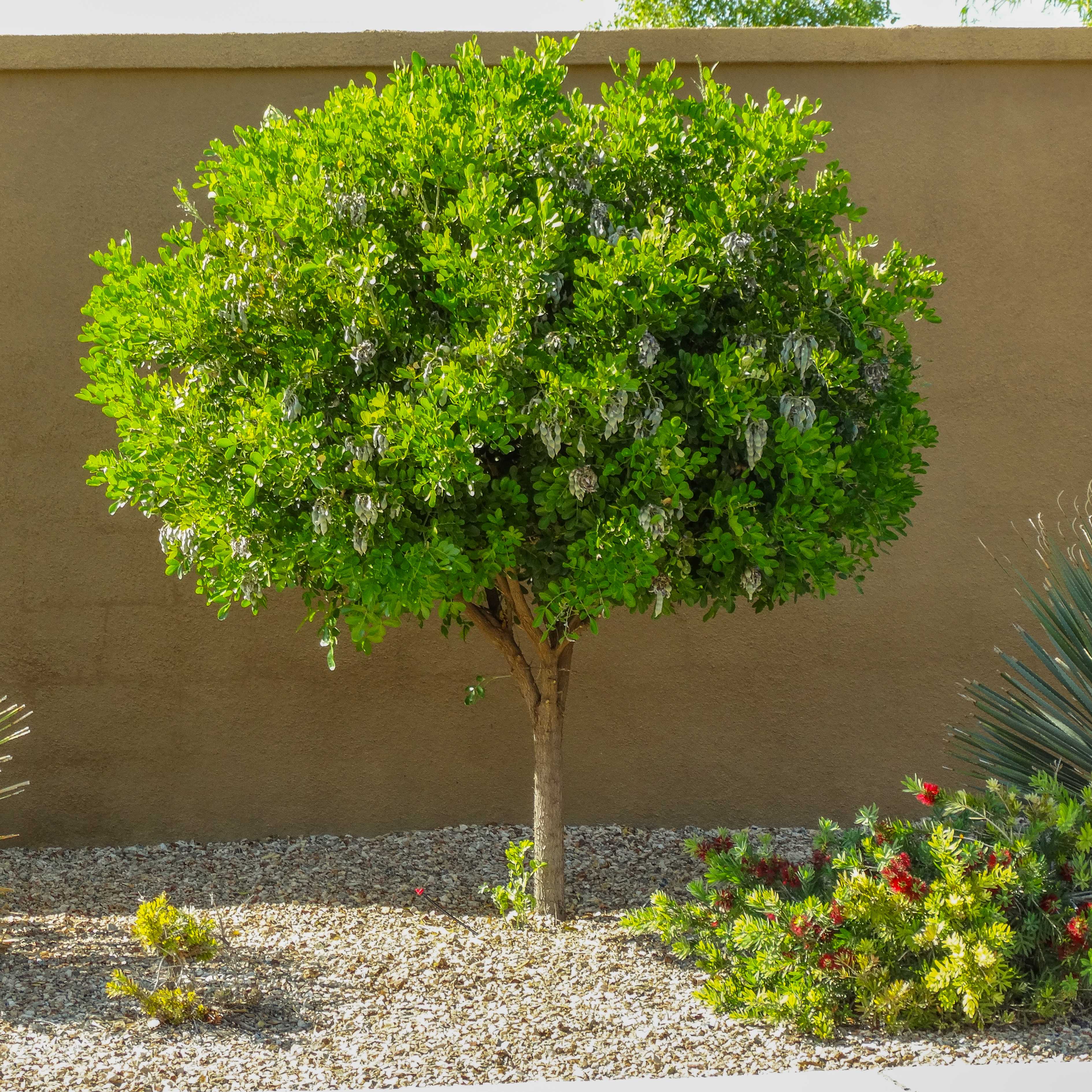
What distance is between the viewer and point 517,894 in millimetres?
4648

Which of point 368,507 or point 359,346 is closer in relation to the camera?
point 368,507

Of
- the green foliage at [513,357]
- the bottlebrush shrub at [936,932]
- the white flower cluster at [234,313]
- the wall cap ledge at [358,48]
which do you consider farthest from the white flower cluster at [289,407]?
the wall cap ledge at [358,48]

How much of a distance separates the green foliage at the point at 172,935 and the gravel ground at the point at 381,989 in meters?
0.14

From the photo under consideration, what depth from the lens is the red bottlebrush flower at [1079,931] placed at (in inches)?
141

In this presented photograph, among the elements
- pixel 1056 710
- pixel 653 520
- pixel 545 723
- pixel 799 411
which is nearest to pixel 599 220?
pixel 799 411

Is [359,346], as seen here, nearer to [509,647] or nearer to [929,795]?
[509,647]

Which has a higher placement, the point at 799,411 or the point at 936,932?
the point at 799,411

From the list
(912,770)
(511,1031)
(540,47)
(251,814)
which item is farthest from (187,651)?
(912,770)

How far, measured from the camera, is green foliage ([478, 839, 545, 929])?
4652 mm

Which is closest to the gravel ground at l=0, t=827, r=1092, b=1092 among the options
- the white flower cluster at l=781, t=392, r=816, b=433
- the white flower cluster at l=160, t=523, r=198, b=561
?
the white flower cluster at l=160, t=523, r=198, b=561

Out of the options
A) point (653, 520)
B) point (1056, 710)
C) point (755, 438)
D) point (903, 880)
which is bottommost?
point (903, 880)

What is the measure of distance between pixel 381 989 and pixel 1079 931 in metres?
2.36

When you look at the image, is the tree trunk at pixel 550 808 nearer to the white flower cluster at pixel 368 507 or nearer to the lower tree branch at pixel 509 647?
the lower tree branch at pixel 509 647

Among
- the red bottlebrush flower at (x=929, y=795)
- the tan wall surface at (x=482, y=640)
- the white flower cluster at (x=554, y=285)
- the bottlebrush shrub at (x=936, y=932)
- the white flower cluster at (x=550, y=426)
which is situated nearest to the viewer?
the bottlebrush shrub at (x=936, y=932)
